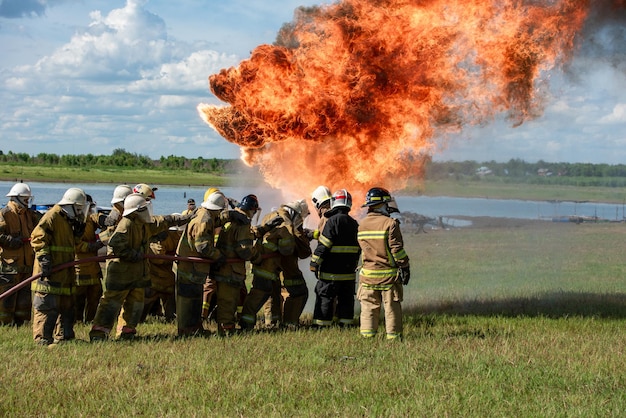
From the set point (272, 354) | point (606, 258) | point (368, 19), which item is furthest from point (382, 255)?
point (606, 258)

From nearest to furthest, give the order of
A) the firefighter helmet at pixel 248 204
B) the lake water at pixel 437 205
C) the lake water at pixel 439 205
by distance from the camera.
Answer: the firefighter helmet at pixel 248 204 → the lake water at pixel 439 205 → the lake water at pixel 437 205

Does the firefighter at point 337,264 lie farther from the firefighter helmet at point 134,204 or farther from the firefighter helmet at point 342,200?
the firefighter helmet at point 134,204

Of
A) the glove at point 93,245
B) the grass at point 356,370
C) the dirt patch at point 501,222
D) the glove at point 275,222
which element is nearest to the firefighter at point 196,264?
Answer: the grass at point 356,370

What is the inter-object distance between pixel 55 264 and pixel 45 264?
234 millimetres

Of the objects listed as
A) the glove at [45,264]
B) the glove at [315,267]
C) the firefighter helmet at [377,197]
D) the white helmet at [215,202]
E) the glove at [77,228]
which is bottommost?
the glove at [315,267]

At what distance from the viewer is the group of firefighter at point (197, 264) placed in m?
10.4

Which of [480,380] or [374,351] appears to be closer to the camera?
[480,380]

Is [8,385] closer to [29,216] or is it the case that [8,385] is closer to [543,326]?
[29,216]

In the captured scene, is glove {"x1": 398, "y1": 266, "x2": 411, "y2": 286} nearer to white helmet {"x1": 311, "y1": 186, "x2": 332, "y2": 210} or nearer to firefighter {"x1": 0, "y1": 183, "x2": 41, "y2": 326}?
white helmet {"x1": 311, "y1": 186, "x2": 332, "y2": 210}

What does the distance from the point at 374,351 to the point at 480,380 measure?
1833 millimetres

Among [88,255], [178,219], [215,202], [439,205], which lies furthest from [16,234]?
[439,205]

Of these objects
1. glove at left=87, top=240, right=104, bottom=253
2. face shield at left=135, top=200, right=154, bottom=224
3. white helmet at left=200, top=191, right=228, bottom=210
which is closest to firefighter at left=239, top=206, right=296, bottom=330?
white helmet at left=200, top=191, right=228, bottom=210

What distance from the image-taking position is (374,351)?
383 inches

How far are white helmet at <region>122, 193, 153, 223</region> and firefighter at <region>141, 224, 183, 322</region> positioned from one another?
56.1 inches
